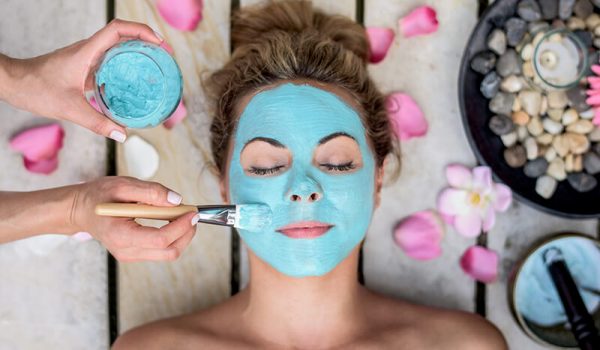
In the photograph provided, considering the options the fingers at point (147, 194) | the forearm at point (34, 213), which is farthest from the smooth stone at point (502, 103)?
the forearm at point (34, 213)

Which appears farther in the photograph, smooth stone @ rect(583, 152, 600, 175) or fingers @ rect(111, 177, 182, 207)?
smooth stone @ rect(583, 152, 600, 175)

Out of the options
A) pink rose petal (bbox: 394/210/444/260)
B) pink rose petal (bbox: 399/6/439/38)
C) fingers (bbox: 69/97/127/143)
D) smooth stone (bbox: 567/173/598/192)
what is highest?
pink rose petal (bbox: 399/6/439/38)

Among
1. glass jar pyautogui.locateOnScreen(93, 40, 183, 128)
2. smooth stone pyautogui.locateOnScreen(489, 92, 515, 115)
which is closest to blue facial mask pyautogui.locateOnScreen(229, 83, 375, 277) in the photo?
glass jar pyautogui.locateOnScreen(93, 40, 183, 128)

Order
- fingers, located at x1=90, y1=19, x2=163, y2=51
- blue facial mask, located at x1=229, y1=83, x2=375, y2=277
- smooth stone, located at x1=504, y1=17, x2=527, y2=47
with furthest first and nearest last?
smooth stone, located at x1=504, y1=17, x2=527, y2=47, blue facial mask, located at x1=229, y1=83, x2=375, y2=277, fingers, located at x1=90, y1=19, x2=163, y2=51

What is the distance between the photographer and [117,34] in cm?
116

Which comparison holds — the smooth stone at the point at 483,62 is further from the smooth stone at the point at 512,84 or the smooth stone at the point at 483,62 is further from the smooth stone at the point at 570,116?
the smooth stone at the point at 570,116

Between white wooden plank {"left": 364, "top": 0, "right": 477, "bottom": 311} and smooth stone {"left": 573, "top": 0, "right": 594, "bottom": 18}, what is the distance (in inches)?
9.8

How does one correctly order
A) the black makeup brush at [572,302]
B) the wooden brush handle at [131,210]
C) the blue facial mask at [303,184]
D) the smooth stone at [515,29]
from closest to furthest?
1. the wooden brush handle at [131,210]
2. the blue facial mask at [303,184]
3. the black makeup brush at [572,302]
4. the smooth stone at [515,29]

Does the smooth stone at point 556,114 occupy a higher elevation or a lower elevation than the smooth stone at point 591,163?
higher

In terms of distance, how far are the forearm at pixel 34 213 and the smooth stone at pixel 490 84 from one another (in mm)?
992

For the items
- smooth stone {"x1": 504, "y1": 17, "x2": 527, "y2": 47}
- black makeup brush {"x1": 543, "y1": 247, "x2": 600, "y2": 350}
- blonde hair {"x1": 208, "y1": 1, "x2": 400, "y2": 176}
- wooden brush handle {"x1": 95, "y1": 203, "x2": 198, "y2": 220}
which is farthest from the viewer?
smooth stone {"x1": 504, "y1": 17, "x2": 527, "y2": 47}

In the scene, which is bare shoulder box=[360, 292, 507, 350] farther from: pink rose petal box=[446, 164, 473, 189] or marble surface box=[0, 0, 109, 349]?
marble surface box=[0, 0, 109, 349]

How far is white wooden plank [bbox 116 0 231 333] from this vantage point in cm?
165

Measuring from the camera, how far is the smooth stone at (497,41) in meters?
1.60
